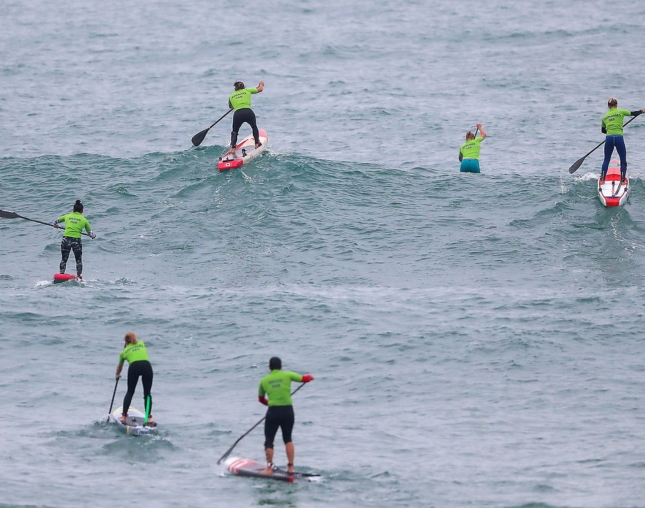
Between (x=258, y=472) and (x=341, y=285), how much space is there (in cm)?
908

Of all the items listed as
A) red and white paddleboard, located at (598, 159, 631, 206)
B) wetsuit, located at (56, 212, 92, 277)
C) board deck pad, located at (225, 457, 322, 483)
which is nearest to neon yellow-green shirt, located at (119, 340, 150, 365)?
board deck pad, located at (225, 457, 322, 483)

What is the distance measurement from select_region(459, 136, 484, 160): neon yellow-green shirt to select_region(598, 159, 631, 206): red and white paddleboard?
3437 millimetres

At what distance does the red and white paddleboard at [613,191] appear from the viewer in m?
27.1

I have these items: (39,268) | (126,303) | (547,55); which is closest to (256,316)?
(126,303)

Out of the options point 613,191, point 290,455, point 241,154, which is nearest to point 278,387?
point 290,455

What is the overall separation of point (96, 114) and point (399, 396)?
27.2 metres

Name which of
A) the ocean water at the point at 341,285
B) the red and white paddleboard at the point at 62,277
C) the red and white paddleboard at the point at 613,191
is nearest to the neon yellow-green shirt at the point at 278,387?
the ocean water at the point at 341,285

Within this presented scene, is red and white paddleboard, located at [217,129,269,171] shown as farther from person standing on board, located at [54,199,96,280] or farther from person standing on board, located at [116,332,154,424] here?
person standing on board, located at [116,332,154,424]

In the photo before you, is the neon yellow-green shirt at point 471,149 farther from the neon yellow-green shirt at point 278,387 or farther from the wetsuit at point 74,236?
the neon yellow-green shirt at point 278,387

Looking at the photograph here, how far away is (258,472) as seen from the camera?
15234mm

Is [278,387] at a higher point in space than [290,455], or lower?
higher

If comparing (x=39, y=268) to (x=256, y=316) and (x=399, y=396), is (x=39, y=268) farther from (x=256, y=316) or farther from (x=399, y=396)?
(x=399, y=396)

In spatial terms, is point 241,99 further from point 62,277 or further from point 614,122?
point 614,122

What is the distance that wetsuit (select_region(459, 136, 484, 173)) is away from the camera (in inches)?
1153
